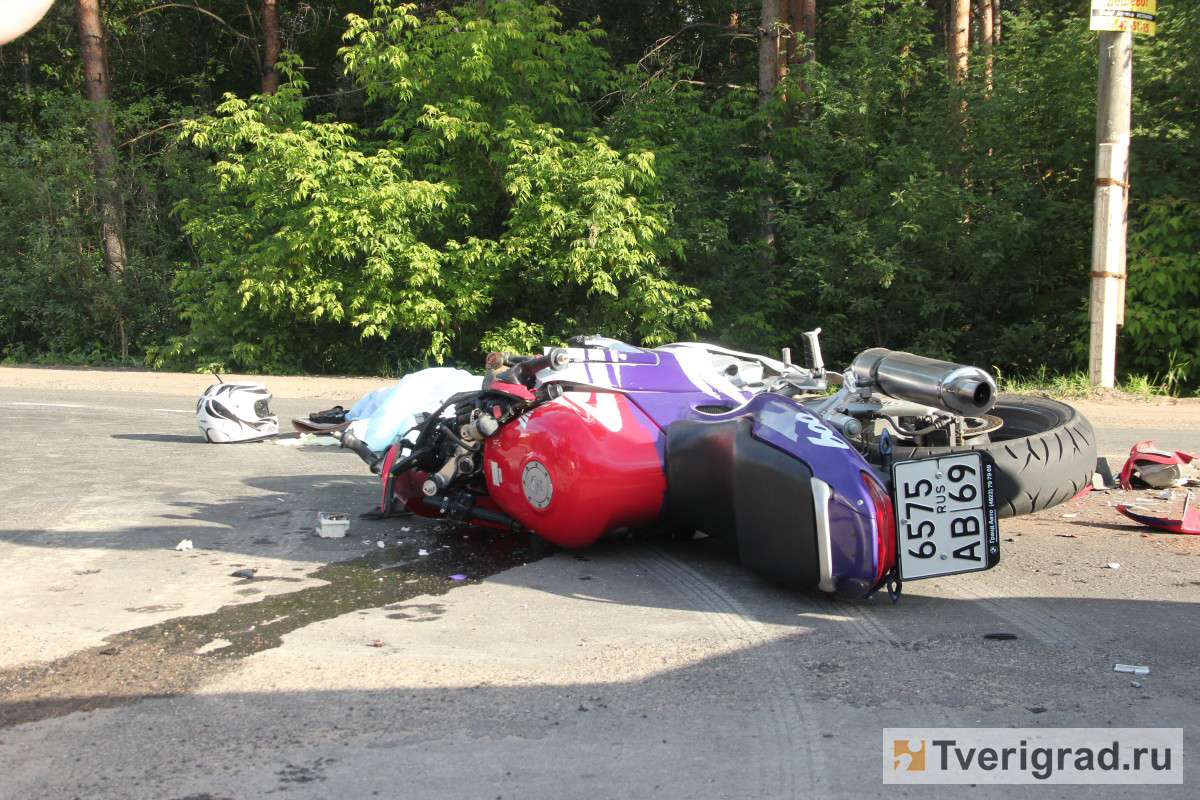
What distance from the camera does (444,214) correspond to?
18062 mm

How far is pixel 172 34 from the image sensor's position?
27.8m

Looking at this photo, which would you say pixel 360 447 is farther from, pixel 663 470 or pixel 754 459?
pixel 754 459

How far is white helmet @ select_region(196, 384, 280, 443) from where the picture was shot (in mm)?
10086

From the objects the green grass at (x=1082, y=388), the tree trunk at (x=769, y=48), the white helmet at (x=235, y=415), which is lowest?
the green grass at (x=1082, y=388)

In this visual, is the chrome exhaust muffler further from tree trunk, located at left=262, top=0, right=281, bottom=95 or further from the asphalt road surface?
tree trunk, located at left=262, top=0, right=281, bottom=95

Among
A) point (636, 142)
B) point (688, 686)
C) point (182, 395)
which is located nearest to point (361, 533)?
point (688, 686)

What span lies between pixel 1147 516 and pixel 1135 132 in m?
10.6

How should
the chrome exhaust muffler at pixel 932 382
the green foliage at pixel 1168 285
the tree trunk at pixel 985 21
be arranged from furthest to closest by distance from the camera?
the tree trunk at pixel 985 21 → the green foliage at pixel 1168 285 → the chrome exhaust muffler at pixel 932 382

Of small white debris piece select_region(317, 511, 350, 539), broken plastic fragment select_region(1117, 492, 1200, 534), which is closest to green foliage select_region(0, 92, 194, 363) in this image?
small white debris piece select_region(317, 511, 350, 539)

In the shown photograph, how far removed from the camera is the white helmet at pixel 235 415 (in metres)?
10.1

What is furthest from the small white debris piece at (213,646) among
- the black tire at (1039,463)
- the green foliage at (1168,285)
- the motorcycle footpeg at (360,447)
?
the green foliage at (1168,285)

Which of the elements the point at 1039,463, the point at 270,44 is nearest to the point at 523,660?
the point at 1039,463

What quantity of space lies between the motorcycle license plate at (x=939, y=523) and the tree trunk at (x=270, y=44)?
845 inches

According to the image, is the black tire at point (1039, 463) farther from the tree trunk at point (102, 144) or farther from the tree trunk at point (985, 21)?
the tree trunk at point (102, 144)
